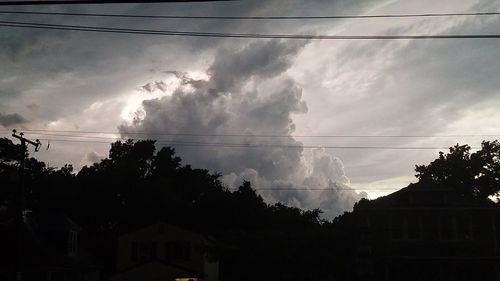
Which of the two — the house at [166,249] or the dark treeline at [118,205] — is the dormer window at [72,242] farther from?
the dark treeline at [118,205]

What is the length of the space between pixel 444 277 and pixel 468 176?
121ft

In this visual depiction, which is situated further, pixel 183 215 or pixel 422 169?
pixel 422 169

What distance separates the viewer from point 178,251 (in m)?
38.0

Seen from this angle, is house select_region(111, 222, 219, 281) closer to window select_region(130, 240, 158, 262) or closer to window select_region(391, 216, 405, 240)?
window select_region(130, 240, 158, 262)

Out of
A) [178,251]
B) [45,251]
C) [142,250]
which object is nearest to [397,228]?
[178,251]

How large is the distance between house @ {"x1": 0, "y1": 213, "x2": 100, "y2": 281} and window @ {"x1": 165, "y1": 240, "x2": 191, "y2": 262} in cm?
555

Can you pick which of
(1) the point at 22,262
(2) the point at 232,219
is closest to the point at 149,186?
(2) the point at 232,219

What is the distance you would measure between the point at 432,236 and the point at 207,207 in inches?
1120

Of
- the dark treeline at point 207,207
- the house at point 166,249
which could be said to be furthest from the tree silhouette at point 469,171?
the house at point 166,249

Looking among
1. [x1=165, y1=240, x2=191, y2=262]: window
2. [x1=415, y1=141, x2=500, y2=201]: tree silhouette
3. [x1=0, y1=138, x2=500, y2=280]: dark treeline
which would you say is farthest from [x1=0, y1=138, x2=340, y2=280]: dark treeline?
[x1=415, y1=141, x2=500, y2=201]: tree silhouette

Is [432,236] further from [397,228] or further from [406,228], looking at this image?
[397,228]

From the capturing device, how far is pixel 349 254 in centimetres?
3034

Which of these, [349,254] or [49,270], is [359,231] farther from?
[49,270]

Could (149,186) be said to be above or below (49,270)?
above
